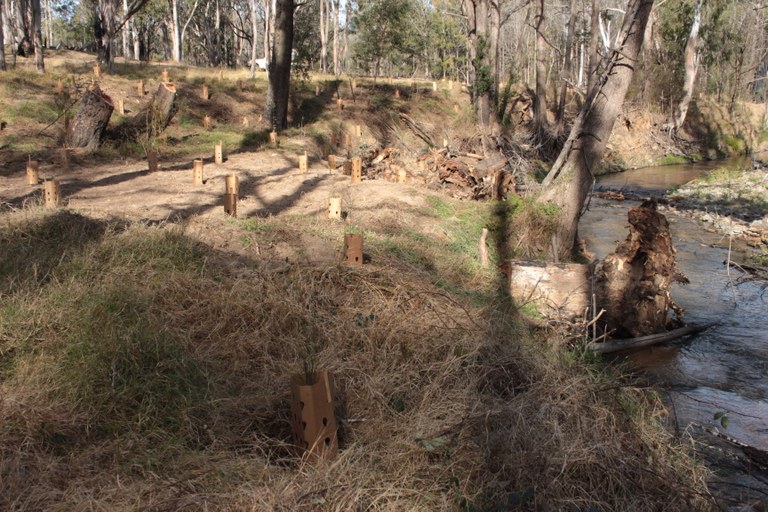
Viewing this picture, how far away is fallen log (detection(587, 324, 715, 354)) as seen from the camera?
24.4 feet

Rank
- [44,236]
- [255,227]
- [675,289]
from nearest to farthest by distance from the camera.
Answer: [44,236], [255,227], [675,289]

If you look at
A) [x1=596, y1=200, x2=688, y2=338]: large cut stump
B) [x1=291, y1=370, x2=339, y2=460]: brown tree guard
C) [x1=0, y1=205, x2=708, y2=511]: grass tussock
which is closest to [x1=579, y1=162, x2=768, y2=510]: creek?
[x1=596, y1=200, x2=688, y2=338]: large cut stump

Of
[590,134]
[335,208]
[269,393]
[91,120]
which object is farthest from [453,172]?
[269,393]

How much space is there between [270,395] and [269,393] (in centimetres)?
8

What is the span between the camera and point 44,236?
6422 mm

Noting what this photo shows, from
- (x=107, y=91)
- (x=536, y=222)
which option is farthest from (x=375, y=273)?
(x=107, y=91)

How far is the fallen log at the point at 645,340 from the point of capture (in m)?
7.45

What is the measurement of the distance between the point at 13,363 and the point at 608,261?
6.56 metres

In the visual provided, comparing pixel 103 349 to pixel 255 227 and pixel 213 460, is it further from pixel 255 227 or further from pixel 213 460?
pixel 255 227

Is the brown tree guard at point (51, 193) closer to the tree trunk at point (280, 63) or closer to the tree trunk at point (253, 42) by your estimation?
the tree trunk at point (280, 63)

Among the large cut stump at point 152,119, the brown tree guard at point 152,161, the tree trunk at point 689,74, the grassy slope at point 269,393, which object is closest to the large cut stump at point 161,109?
the large cut stump at point 152,119

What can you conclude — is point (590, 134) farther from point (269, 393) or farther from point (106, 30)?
point (106, 30)

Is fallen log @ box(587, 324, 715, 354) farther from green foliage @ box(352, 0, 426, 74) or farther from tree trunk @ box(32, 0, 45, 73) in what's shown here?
green foliage @ box(352, 0, 426, 74)

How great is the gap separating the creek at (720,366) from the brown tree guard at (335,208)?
4.17 m
